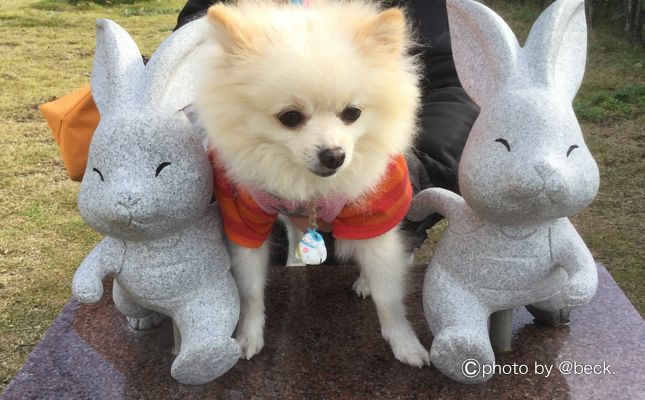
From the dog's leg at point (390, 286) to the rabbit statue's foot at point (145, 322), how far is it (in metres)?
0.61

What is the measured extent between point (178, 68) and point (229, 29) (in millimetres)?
214

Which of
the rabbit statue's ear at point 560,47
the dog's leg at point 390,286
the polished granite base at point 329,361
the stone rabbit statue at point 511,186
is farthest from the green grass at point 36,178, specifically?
the rabbit statue's ear at point 560,47

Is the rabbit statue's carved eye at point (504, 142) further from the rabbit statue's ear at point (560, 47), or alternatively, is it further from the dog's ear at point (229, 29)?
the dog's ear at point (229, 29)

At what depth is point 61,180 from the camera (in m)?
4.06

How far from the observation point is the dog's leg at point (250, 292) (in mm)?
1698

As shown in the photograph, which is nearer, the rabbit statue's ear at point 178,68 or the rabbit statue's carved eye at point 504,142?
the rabbit statue's carved eye at point 504,142

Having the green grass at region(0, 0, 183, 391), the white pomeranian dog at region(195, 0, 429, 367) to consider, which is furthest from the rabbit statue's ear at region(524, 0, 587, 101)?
the green grass at region(0, 0, 183, 391)

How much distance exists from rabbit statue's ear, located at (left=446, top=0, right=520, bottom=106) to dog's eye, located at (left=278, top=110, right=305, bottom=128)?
467 millimetres

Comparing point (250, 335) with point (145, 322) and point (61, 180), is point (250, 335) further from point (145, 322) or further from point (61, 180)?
point (61, 180)

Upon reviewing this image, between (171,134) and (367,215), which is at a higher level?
(171,134)

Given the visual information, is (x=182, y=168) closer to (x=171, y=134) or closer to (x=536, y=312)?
(x=171, y=134)

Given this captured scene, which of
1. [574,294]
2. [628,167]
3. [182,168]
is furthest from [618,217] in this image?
[182,168]

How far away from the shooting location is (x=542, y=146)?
1.34m

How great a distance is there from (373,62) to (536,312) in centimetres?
90
